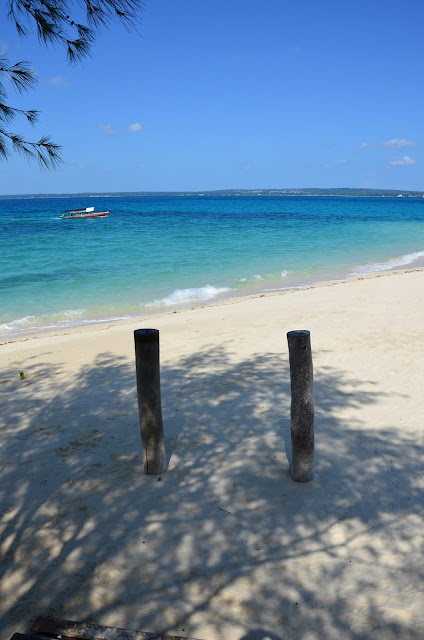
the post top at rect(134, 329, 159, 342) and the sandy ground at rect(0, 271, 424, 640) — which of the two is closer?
the sandy ground at rect(0, 271, 424, 640)

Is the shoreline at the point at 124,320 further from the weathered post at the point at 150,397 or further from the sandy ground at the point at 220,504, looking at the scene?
the weathered post at the point at 150,397

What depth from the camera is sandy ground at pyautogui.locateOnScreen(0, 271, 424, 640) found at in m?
2.89

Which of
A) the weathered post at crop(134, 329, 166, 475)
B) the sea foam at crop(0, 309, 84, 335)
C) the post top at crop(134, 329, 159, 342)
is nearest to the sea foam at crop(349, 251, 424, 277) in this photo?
the sea foam at crop(0, 309, 84, 335)

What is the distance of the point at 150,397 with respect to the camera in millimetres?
4070

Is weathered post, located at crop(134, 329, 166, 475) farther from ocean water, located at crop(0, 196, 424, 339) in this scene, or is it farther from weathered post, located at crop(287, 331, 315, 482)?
ocean water, located at crop(0, 196, 424, 339)

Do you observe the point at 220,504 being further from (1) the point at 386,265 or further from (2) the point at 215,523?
(1) the point at 386,265

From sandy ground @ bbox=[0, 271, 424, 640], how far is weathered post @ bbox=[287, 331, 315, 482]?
164 mm

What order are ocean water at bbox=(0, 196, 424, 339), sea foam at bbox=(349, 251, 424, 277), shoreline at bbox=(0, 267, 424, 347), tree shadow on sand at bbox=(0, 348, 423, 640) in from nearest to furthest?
tree shadow on sand at bbox=(0, 348, 423, 640) → shoreline at bbox=(0, 267, 424, 347) → ocean water at bbox=(0, 196, 424, 339) → sea foam at bbox=(349, 251, 424, 277)

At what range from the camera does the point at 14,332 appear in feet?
38.5

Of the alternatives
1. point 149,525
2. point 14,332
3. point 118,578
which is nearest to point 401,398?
point 149,525

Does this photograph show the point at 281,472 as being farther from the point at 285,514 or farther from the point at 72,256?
the point at 72,256

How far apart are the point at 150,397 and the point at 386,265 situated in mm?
17751

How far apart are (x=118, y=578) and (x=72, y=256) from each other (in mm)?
22945

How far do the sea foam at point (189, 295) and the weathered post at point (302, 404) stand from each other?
415 inches
